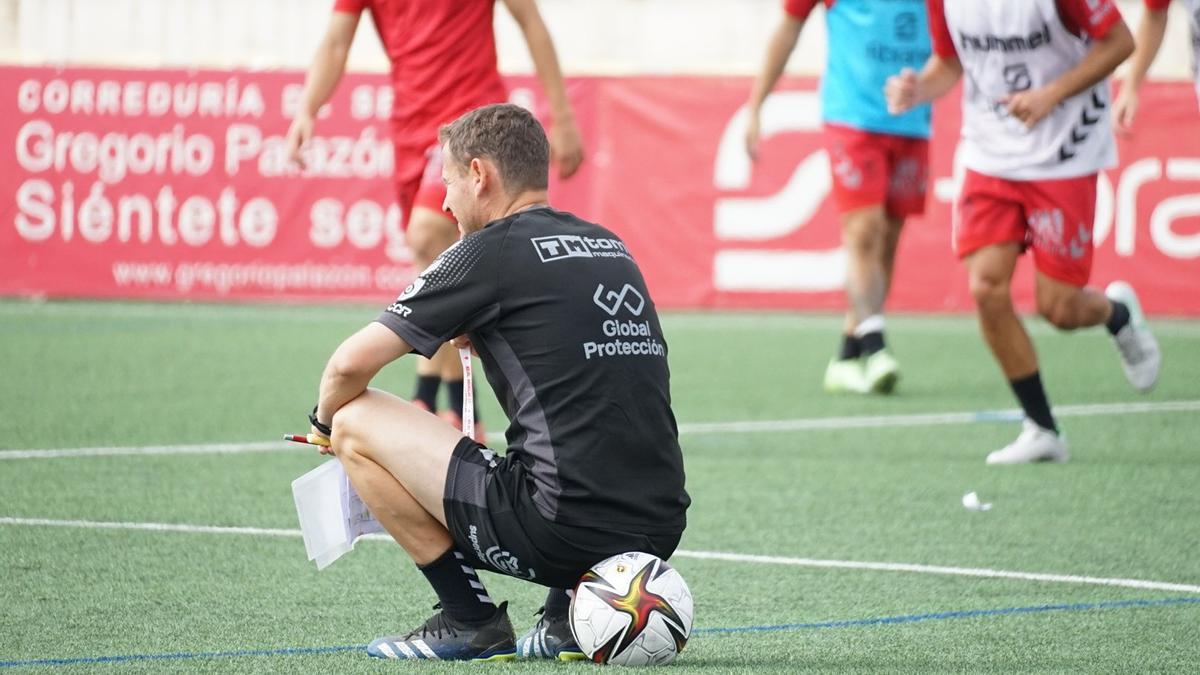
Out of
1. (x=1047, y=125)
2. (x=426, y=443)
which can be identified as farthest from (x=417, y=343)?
(x=1047, y=125)

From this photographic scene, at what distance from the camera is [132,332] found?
40.2 ft

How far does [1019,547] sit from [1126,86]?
9.80ft

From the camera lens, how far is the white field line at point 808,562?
518 centimetres

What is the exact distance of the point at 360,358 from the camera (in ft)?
13.4

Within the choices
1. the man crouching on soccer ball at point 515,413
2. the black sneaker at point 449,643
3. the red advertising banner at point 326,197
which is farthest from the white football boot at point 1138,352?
the red advertising banner at point 326,197

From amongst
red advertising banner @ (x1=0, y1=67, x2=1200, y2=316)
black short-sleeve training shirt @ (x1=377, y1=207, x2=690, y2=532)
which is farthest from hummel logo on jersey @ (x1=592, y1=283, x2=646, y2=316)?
red advertising banner @ (x1=0, y1=67, x2=1200, y2=316)

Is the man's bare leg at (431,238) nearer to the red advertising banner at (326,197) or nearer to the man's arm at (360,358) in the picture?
the man's arm at (360,358)

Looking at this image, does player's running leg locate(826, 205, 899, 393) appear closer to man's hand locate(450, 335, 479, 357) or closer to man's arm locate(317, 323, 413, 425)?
man's hand locate(450, 335, 479, 357)

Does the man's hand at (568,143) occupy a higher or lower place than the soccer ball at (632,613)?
higher

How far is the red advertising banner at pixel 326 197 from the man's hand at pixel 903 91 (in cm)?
669

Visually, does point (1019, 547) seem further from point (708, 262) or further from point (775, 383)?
point (708, 262)

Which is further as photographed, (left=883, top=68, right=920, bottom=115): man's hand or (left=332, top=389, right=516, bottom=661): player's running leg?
(left=883, top=68, right=920, bottom=115): man's hand

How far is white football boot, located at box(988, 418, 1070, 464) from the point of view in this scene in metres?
7.46

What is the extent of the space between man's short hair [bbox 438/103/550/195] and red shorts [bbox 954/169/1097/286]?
11.4 ft
